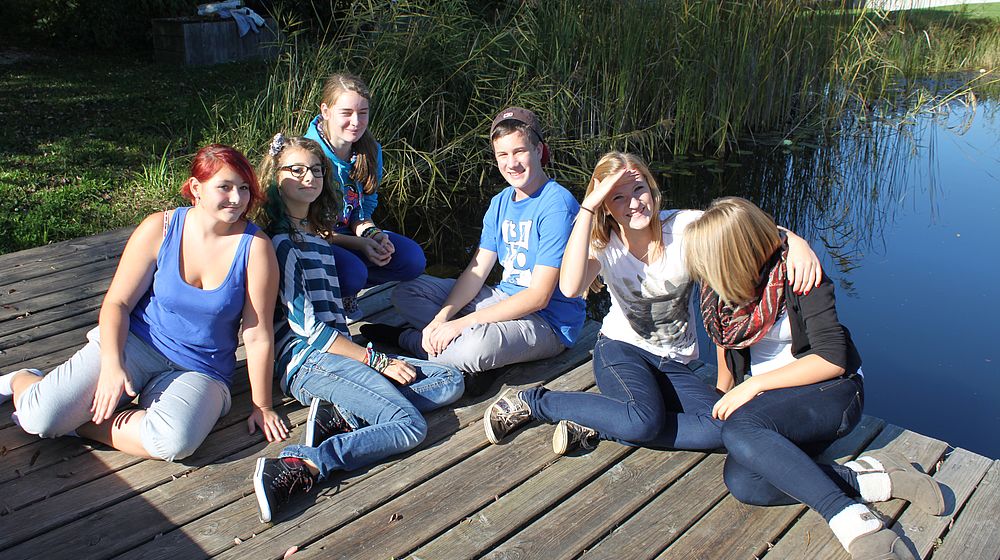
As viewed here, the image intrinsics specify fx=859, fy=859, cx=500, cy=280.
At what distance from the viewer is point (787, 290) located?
2.48 metres

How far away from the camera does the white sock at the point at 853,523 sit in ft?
7.11

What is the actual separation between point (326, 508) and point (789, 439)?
4.29 feet

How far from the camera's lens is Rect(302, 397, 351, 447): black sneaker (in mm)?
2631

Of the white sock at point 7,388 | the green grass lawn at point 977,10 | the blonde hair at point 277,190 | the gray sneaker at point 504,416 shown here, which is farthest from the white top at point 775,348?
the green grass lawn at point 977,10

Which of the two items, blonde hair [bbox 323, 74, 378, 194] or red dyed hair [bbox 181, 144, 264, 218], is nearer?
red dyed hair [bbox 181, 144, 264, 218]

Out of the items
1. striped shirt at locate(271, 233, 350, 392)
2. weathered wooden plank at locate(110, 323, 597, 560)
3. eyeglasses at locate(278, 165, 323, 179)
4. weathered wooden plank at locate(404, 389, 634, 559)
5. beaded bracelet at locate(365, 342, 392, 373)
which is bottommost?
weathered wooden plank at locate(110, 323, 597, 560)

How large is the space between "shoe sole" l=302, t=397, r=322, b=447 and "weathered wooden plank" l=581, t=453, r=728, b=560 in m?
0.90

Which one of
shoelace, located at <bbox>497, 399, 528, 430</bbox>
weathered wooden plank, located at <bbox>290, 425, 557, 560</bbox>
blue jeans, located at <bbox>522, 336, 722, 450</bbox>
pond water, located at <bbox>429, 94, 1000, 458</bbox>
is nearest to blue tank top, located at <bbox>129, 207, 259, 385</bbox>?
weathered wooden plank, located at <bbox>290, 425, 557, 560</bbox>

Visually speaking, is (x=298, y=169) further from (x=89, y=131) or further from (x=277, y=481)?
(x=89, y=131)

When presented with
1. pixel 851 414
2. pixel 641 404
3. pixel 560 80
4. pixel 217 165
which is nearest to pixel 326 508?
pixel 641 404

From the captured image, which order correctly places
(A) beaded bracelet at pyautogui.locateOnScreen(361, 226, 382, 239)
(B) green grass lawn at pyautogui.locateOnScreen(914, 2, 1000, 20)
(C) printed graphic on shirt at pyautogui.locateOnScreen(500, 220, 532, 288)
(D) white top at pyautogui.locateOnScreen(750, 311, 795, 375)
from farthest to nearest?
(B) green grass lawn at pyautogui.locateOnScreen(914, 2, 1000, 20) → (A) beaded bracelet at pyautogui.locateOnScreen(361, 226, 382, 239) → (C) printed graphic on shirt at pyautogui.locateOnScreen(500, 220, 532, 288) → (D) white top at pyautogui.locateOnScreen(750, 311, 795, 375)

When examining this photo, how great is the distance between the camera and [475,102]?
636cm

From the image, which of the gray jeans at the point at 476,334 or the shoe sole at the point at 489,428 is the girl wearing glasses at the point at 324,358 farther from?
the shoe sole at the point at 489,428

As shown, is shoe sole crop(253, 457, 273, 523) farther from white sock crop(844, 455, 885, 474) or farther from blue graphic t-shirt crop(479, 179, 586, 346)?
white sock crop(844, 455, 885, 474)
